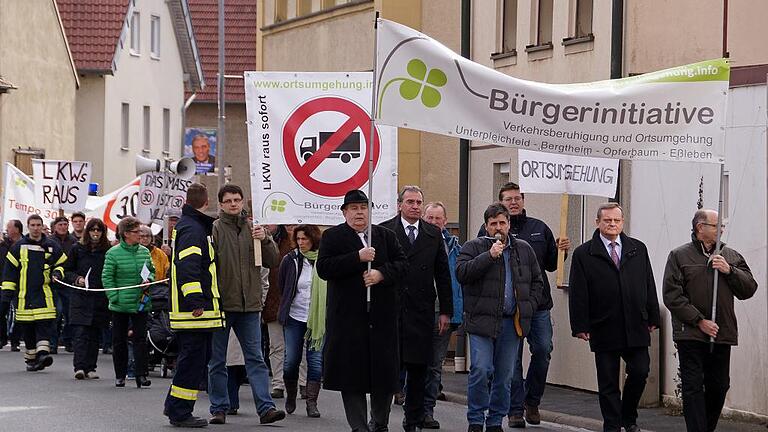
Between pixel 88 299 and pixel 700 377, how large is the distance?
940 cm

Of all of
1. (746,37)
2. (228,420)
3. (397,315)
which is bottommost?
(228,420)

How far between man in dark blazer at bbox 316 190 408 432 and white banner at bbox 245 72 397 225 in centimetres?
241

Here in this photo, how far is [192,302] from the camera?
47.9 feet

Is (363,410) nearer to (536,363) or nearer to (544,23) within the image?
(536,363)

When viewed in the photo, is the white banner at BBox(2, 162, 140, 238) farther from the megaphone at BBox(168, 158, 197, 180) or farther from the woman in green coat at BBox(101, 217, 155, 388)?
the woman in green coat at BBox(101, 217, 155, 388)

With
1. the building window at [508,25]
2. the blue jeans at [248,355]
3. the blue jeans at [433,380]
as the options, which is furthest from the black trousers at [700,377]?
the building window at [508,25]

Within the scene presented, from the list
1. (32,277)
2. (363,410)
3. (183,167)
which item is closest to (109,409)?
(363,410)

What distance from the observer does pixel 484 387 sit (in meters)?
14.5

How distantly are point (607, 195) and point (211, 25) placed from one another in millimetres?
47469

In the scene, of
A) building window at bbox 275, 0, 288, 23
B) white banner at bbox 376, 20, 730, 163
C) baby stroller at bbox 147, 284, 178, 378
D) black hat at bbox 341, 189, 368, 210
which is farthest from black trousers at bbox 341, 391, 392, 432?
building window at bbox 275, 0, 288, 23

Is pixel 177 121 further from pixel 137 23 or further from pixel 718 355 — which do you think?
pixel 718 355

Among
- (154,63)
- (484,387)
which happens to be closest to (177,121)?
(154,63)

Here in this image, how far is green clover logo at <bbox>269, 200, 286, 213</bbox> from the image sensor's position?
15.5m

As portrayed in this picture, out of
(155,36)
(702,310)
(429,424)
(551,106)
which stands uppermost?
(155,36)
